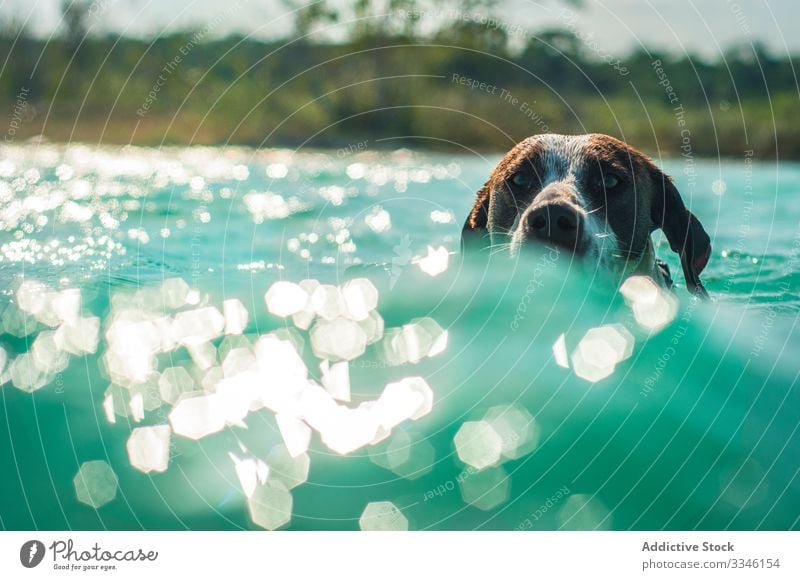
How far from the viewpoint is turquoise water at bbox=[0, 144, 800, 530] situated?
4297 mm

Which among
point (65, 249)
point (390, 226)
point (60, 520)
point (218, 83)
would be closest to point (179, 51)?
point (218, 83)

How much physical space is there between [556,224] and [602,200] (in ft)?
2.34

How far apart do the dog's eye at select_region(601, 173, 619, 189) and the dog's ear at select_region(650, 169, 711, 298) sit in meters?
0.35

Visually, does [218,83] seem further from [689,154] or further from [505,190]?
[505,190]

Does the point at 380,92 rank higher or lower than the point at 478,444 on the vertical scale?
higher

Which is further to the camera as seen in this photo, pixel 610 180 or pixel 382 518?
pixel 610 180

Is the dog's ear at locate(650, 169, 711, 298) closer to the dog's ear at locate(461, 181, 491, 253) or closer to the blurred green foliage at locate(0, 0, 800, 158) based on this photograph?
the dog's ear at locate(461, 181, 491, 253)

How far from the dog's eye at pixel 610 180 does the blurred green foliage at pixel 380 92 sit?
1626 cm

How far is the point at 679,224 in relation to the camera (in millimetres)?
5926

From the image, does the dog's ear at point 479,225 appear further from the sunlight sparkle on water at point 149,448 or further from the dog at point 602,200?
the sunlight sparkle on water at point 149,448

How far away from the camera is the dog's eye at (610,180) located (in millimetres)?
5711

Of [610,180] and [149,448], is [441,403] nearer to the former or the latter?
[149,448]

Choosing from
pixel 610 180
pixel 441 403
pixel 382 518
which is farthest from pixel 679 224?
pixel 382 518

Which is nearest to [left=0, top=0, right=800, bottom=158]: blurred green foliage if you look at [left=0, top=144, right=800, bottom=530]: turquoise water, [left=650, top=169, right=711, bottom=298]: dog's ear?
[left=0, top=144, right=800, bottom=530]: turquoise water
